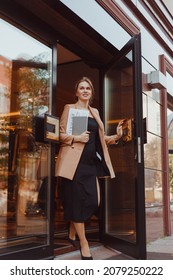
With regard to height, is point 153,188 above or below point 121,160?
below

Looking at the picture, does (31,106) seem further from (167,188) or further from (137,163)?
(167,188)

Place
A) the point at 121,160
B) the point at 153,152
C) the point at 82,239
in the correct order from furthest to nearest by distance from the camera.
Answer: the point at 153,152
the point at 121,160
the point at 82,239

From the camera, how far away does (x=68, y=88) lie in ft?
24.2

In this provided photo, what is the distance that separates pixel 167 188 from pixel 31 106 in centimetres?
313

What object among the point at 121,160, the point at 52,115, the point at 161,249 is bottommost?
the point at 161,249

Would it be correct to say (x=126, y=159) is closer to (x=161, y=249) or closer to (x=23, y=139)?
(x=23, y=139)

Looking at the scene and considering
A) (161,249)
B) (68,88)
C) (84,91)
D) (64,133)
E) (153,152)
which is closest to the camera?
(64,133)

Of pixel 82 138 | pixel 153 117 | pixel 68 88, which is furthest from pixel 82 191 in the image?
pixel 68 88

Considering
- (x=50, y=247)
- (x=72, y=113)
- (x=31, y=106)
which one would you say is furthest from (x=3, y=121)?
(x=50, y=247)

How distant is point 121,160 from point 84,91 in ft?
3.63

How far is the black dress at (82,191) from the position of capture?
3586 mm

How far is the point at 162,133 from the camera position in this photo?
250 inches

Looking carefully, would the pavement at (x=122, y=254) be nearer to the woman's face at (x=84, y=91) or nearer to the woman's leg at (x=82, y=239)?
the woman's leg at (x=82, y=239)

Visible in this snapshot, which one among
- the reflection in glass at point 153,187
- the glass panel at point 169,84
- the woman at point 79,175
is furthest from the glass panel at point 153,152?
the woman at point 79,175
